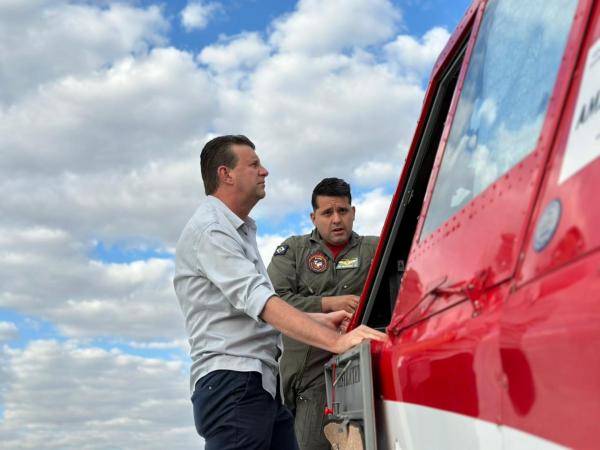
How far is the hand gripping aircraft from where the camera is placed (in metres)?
1.23

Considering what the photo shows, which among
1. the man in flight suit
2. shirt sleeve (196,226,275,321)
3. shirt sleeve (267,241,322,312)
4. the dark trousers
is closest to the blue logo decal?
shirt sleeve (196,226,275,321)

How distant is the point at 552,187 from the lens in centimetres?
149

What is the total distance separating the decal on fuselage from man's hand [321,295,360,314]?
9.68 feet

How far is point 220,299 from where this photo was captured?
136 inches

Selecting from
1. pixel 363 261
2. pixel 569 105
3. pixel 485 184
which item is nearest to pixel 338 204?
pixel 363 261

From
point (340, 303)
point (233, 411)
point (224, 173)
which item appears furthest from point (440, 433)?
point (340, 303)

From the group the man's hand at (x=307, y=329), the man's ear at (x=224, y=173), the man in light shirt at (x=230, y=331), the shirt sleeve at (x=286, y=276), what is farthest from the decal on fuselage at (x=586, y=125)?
the shirt sleeve at (x=286, y=276)

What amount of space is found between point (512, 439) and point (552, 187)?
49 centimetres

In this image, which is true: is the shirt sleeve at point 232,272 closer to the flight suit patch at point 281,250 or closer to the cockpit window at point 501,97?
the cockpit window at point 501,97

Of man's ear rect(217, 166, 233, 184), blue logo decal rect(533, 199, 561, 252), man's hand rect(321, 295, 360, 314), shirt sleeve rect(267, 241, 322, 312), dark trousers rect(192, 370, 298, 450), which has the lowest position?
dark trousers rect(192, 370, 298, 450)

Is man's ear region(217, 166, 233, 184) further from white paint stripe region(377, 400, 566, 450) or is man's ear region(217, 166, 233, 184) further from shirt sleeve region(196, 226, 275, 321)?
white paint stripe region(377, 400, 566, 450)

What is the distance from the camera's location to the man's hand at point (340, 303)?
4395 millimetres

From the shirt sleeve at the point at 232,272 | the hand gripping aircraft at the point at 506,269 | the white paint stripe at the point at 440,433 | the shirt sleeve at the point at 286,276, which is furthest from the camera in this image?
the shirt sleeve at the point at 286,276

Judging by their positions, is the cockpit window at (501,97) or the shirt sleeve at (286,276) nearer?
the cockpit window at (501,97)
